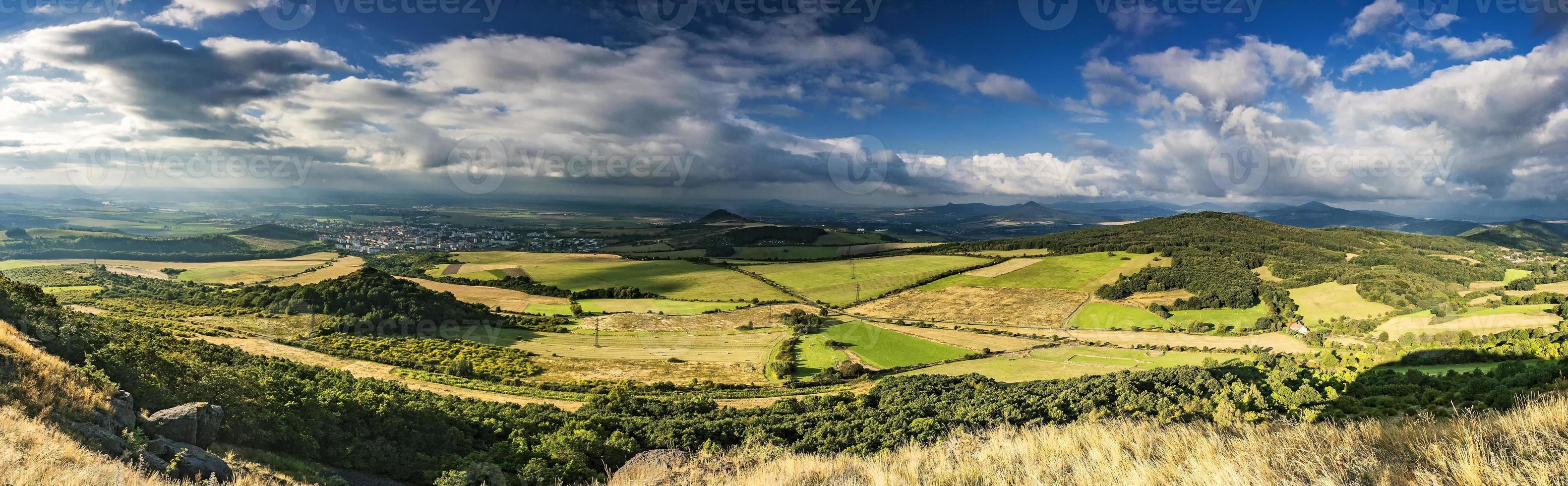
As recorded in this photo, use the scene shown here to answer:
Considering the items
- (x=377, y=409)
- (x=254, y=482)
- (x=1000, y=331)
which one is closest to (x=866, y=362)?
(x=1000, y=331)

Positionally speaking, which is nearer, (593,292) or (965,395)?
(965,395)

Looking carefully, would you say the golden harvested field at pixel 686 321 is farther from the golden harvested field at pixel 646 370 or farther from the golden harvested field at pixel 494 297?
the golden harvested field at pixel 646 370

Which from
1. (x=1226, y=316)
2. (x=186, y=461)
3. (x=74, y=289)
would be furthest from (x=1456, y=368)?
(x=74, y=289)

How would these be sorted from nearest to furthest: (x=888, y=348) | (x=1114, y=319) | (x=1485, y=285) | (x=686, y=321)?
(x=888, y=348)
(x=686, y=321)
(x=1114, y=319)
(x=1485, y=285)

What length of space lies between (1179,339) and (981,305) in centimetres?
2149

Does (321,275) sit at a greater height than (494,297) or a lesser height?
greater

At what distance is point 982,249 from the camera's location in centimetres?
11731

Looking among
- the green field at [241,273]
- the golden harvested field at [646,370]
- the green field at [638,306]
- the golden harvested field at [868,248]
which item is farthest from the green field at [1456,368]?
the green field at [241,273]

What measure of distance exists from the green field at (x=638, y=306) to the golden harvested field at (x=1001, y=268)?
39.2 meters

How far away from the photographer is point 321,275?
7969 centimetres

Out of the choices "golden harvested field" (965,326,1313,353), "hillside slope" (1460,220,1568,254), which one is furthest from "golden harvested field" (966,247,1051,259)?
"hillside slope" (1460,220,1568,254)

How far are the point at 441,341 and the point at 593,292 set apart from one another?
2894 centimetres

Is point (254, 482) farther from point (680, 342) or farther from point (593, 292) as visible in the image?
point (593, 292)

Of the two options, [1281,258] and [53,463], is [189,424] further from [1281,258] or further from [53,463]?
[1281,258]
